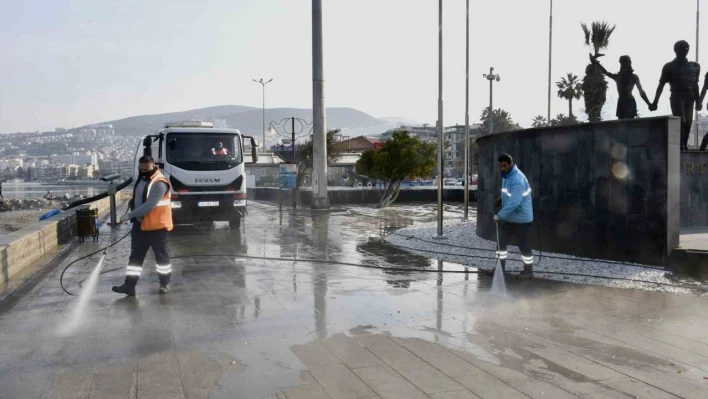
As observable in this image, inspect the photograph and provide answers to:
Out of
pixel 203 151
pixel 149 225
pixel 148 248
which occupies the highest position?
pixel 203 151

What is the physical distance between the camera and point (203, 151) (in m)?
16.6

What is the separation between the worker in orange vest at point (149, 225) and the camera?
7.85m

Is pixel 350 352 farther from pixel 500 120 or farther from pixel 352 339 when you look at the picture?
pixel 500 120

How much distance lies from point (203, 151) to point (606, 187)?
34.2 feet

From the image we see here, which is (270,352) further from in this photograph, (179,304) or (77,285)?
(77,285)

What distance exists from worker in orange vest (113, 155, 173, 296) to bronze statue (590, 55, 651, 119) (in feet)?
30.5

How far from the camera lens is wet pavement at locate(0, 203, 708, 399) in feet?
15.0

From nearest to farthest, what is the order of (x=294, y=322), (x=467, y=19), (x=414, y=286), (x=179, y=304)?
1. (x=294, y=322)
2. (x=179, y=304)
3. (x=414, y=286)
4. (x=467, y=19)

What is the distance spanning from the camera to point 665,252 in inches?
368

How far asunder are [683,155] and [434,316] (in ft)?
27.8

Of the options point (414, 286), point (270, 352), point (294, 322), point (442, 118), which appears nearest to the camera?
point (270, 352)

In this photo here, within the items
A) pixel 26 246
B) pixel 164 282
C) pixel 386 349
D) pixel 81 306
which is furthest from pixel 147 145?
pixel 386 349

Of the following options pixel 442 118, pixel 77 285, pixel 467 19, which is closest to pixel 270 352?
pixel 77 285

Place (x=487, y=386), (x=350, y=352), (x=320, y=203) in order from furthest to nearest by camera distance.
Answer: (x=320, y=203) → (x=350, y=352) → (x=487, y=386)
